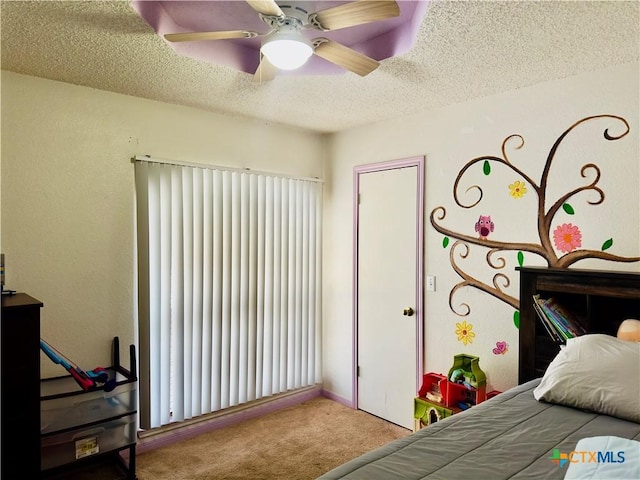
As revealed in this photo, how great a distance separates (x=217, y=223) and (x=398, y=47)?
1.77 m

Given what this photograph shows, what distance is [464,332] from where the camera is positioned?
293 centimetres

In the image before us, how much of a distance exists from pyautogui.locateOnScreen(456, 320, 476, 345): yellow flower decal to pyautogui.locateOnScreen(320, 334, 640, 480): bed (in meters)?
0.80

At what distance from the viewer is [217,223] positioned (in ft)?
10.4

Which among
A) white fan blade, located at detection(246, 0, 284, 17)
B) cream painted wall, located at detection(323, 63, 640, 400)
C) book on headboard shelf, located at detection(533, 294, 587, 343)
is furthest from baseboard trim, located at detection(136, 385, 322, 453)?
white fan blade, located at detection(246, 0, 284, 17)

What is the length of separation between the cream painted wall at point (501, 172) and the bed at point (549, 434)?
28.2 inches

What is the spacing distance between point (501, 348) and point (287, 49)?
2.22 metres

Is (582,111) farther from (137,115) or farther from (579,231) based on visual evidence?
(137,115)

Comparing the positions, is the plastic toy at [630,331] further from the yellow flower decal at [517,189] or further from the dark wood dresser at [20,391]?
the dark wood dresser at [20,391]

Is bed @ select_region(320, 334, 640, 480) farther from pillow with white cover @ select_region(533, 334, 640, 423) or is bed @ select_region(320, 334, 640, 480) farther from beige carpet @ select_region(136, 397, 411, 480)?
beige carpet @ select_region(136, 397, 411, 480)

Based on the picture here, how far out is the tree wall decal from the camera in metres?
2.36

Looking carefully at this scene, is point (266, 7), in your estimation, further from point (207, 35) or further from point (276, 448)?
point (276, 448)

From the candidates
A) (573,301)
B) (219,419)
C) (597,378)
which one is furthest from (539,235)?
(219,419)

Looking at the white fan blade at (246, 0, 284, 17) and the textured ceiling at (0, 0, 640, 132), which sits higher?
the textured ceiling at (0, 0, 640, 132)

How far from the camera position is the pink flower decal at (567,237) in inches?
95.0
